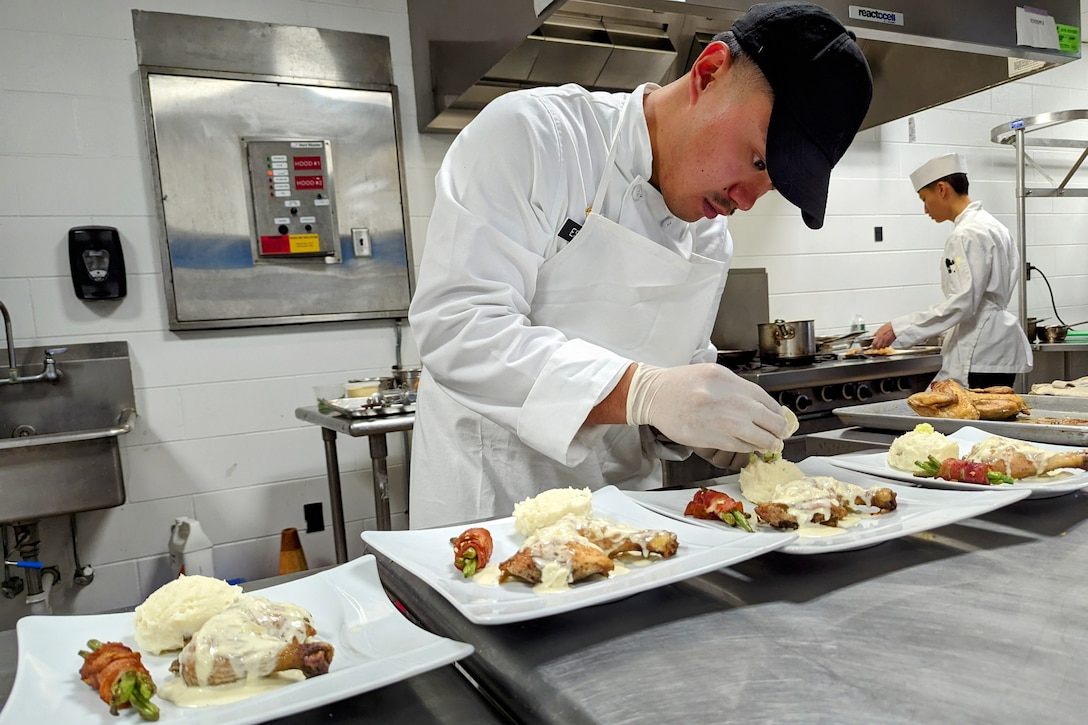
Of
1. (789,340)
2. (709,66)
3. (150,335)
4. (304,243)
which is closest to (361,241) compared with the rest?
(304,243)

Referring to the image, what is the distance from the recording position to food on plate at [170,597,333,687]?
67cm

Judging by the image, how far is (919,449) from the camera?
134 centimetres

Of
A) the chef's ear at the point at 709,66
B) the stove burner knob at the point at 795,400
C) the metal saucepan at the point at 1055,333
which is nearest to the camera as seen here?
the chef's ear at the point at 709,66

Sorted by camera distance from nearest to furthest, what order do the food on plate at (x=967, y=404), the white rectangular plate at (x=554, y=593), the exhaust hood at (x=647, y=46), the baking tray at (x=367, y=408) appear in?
the white rectangular plate at (x=554, y=593) → the food on plate at (x=967, y=404) → the exhaust hood at (x=647, y=46) → the baking tray at (x=367, y=408)

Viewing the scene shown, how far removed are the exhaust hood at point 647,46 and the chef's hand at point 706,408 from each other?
1242 mm

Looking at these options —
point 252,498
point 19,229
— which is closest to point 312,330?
point 252,498

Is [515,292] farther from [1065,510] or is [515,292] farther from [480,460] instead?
[1065,510]

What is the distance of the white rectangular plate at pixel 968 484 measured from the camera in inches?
44.1

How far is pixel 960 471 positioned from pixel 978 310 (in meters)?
3.73

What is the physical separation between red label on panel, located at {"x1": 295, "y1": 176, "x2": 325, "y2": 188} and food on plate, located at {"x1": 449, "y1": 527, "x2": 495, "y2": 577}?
283 cm

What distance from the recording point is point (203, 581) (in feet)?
2.62

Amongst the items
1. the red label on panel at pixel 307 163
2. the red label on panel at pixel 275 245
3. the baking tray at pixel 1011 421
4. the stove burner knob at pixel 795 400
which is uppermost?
the red label on panel at pixel 307 163

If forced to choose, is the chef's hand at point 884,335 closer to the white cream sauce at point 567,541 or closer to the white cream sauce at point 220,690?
the white cream sauce at point 567,541

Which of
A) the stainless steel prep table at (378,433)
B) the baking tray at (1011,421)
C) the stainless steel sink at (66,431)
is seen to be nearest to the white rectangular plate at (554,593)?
the baking tray at (1011,421)
